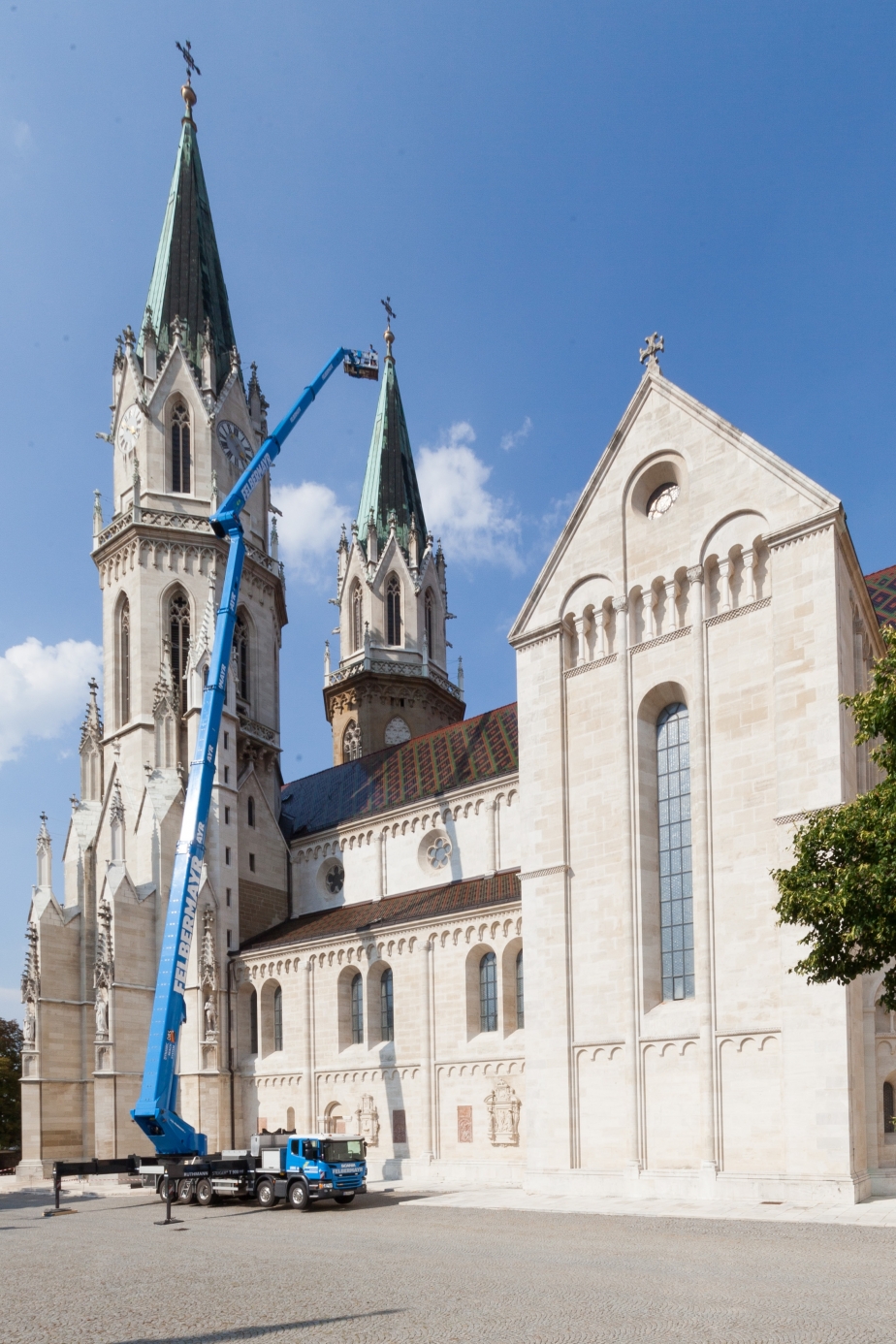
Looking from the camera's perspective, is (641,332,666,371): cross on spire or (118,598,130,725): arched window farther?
(118,598,130,725): arched window

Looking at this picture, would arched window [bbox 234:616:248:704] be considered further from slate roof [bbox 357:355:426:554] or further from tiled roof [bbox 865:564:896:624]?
tiled roof [bbox 865:564:896:624]

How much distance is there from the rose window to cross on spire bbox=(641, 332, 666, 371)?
22.5 meters

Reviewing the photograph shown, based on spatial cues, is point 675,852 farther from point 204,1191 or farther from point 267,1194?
point 204,1191

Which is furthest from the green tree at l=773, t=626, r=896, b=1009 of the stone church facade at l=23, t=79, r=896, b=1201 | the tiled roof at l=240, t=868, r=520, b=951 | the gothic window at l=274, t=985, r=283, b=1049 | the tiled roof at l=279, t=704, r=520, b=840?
the gothic window at l=274, t=985, r=283, b=1049

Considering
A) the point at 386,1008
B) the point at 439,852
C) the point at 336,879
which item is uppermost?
the point at 439,852

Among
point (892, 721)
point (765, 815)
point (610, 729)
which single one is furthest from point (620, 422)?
point (892, 721)

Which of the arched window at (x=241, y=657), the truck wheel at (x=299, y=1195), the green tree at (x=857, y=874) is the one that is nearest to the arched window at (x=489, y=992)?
the truck wheel at (x=299, y=1195)

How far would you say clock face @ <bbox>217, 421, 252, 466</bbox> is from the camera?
51.9 metres

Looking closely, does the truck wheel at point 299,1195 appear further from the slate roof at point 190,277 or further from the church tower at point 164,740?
the slate roof at point 190,277

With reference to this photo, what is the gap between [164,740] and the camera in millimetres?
46469

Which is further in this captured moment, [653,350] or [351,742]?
[351,742]

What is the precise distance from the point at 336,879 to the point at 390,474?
1037 inches

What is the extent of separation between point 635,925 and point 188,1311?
52.2 ft

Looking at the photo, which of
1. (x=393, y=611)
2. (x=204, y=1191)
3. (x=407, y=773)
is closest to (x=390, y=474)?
(x=393, y=611)
